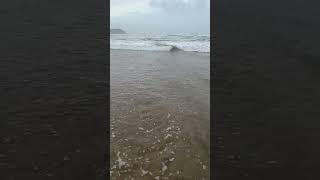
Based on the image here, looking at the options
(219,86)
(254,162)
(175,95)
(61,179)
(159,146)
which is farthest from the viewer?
(175,95)

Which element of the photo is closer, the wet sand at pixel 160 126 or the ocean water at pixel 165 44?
the wet sand at pixel 160 126

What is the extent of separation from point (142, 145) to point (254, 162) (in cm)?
158

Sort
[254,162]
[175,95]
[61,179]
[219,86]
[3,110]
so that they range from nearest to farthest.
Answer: [61,179], [254,162], [3,110], [219,86], [175,95]

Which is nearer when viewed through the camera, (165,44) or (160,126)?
(160,126)

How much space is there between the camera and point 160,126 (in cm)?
502

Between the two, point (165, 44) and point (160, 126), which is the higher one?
point (165, 44)

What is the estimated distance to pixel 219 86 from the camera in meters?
5.95

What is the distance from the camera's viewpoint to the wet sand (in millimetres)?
3910

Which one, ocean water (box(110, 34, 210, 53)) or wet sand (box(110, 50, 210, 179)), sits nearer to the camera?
wet sand (box(110, 50, 210, 179))

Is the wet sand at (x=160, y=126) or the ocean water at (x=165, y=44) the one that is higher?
the ocean water at (x=165, y=44)

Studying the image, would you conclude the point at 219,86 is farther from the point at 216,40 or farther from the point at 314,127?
the point at 216,40

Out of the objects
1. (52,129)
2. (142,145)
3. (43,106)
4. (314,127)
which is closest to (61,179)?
(52,129)

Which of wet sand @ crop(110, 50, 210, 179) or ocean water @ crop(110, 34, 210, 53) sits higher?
ocean water @ crop(110, 34, 210, 53)

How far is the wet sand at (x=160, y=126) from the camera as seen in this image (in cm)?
391
